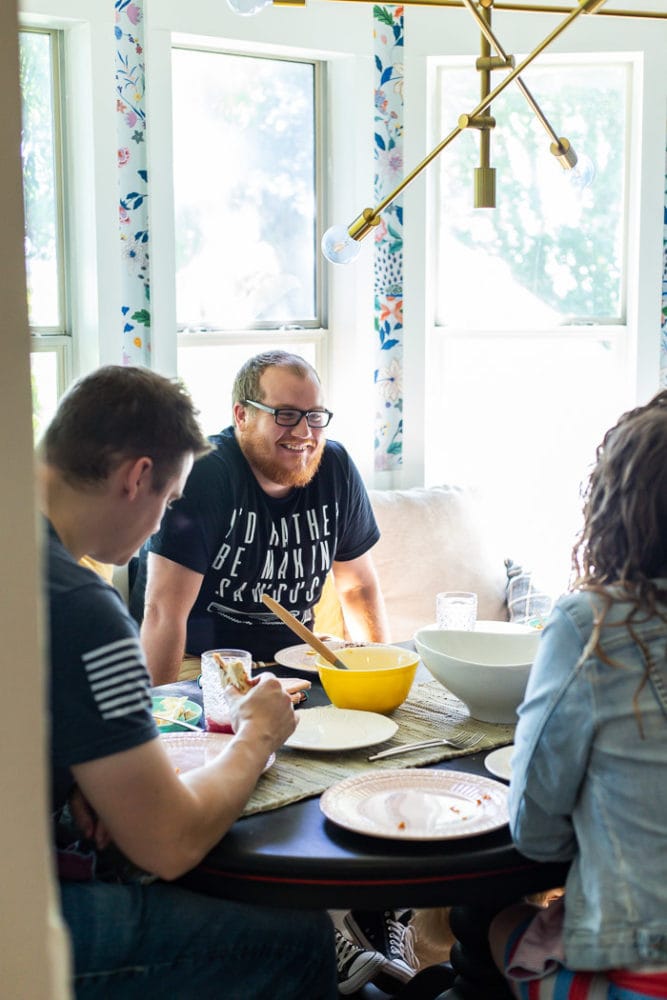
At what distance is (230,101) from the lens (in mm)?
3658

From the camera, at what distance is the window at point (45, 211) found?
3.32 m

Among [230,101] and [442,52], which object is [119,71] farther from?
[442,52]

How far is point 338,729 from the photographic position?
1904 millimetres

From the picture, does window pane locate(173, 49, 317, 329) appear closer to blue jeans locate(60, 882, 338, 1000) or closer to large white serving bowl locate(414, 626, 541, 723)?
large white serving bowl locate(414, 626, 541, 723)

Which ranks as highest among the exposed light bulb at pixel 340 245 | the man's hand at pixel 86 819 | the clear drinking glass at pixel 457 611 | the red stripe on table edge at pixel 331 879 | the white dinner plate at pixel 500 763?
the exposed light bulb at pixel 340 245

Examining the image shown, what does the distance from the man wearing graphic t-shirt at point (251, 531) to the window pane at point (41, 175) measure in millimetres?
915

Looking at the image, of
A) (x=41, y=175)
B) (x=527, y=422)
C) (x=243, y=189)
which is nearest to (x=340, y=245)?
(x=41, y=175)

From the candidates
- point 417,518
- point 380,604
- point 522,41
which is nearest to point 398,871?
point 380,604

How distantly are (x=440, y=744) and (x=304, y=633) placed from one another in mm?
315

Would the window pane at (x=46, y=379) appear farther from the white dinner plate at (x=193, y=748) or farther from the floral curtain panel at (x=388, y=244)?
the white dinner plate at (x=193, y=748)

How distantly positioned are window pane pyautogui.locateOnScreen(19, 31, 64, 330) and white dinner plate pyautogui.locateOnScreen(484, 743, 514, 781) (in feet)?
6.92

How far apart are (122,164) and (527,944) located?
2.48 metres

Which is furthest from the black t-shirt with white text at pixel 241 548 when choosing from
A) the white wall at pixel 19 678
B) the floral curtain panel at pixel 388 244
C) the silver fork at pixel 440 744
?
the white wall at pixel 19 678

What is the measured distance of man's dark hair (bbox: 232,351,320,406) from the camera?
8.99 ft
